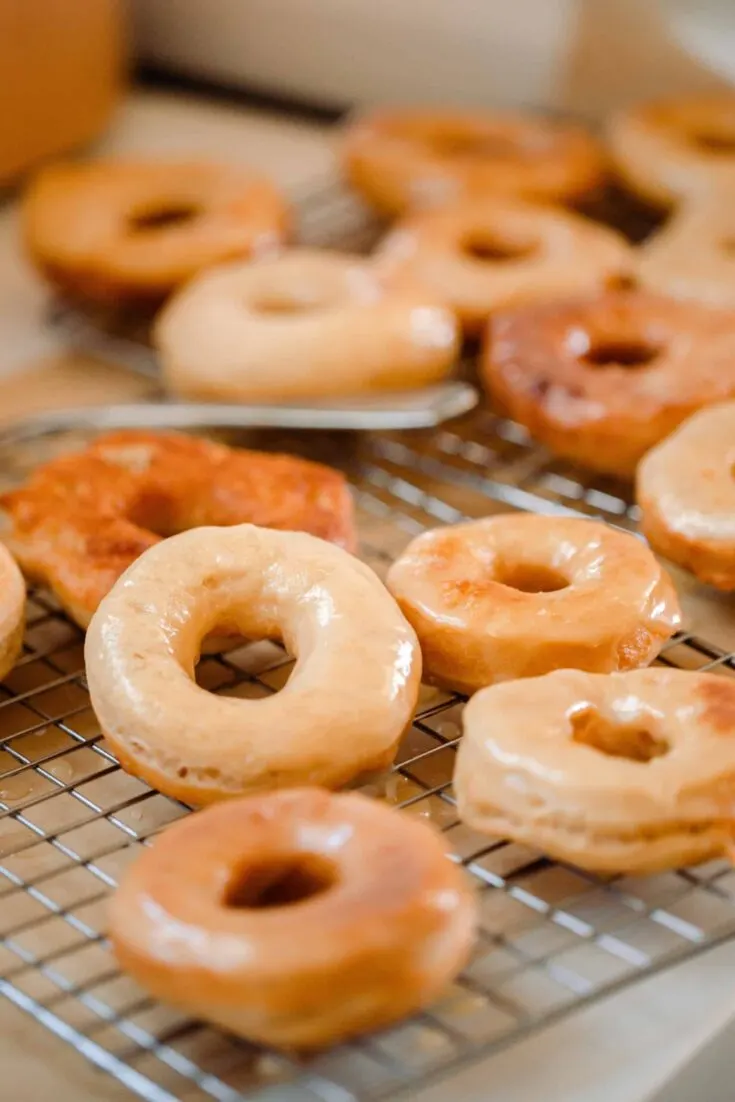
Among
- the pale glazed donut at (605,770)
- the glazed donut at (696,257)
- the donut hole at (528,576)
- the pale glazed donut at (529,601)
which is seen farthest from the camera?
the glazed donut at (696,257)

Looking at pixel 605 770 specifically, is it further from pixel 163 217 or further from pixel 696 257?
pixel 163 217

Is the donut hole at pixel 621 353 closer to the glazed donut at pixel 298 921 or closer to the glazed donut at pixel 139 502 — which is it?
the glazed donut at pixel 139 502

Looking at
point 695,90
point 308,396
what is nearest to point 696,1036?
point 308,396

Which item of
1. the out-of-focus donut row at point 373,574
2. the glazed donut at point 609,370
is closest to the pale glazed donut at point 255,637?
the out-of-focus donut row at point 373,574

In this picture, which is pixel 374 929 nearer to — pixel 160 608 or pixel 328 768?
pixel 328 768

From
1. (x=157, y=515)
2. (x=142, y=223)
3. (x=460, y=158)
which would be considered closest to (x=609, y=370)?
(x=157, y=515)

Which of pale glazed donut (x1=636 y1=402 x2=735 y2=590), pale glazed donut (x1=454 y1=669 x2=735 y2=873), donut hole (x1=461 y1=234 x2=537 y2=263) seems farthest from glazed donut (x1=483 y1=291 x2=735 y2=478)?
pale glazed donut (x1=454 y1=669 x2=735 y2=873)

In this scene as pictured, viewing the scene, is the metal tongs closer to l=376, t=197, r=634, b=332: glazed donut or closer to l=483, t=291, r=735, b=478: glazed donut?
l=483, t=291, r=735, b=478: glazed donut
